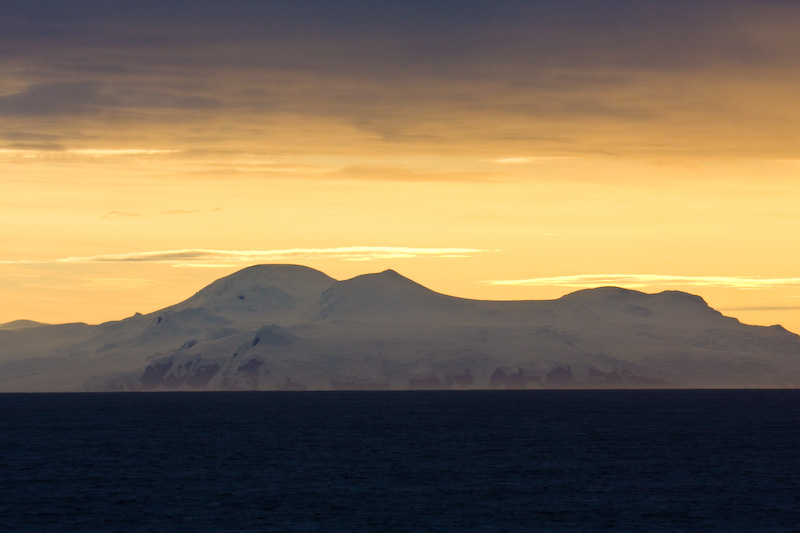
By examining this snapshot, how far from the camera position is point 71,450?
455 feet

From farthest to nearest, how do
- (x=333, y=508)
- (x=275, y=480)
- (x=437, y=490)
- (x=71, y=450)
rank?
(x=71, y=450), (x=275, y=480), (x=437, y=490), (x=333, y=508)

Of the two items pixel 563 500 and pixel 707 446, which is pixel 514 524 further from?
pixel 707 446

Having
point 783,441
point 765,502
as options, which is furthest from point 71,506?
point 783,441

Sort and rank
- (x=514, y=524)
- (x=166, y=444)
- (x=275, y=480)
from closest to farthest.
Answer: (x=514, y=524) → (x=275, y=480) → (x=166, y=444)

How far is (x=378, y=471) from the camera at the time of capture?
4353 inches

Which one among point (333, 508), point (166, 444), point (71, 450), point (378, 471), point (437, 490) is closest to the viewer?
point (333, 508)

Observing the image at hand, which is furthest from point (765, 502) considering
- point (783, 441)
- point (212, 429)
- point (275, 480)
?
point (212, 429)

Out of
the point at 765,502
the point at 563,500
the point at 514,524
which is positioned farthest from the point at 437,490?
the point at 765,502

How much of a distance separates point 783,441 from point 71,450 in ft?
337

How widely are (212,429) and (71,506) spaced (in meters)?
96.9

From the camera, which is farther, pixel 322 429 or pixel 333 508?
pixel 322 429

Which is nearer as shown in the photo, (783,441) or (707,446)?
(707,446)

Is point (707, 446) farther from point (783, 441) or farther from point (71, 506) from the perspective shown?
point (71, 506)

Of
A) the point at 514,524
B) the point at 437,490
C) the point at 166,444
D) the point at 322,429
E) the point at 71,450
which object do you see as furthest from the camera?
the point at 322,429
